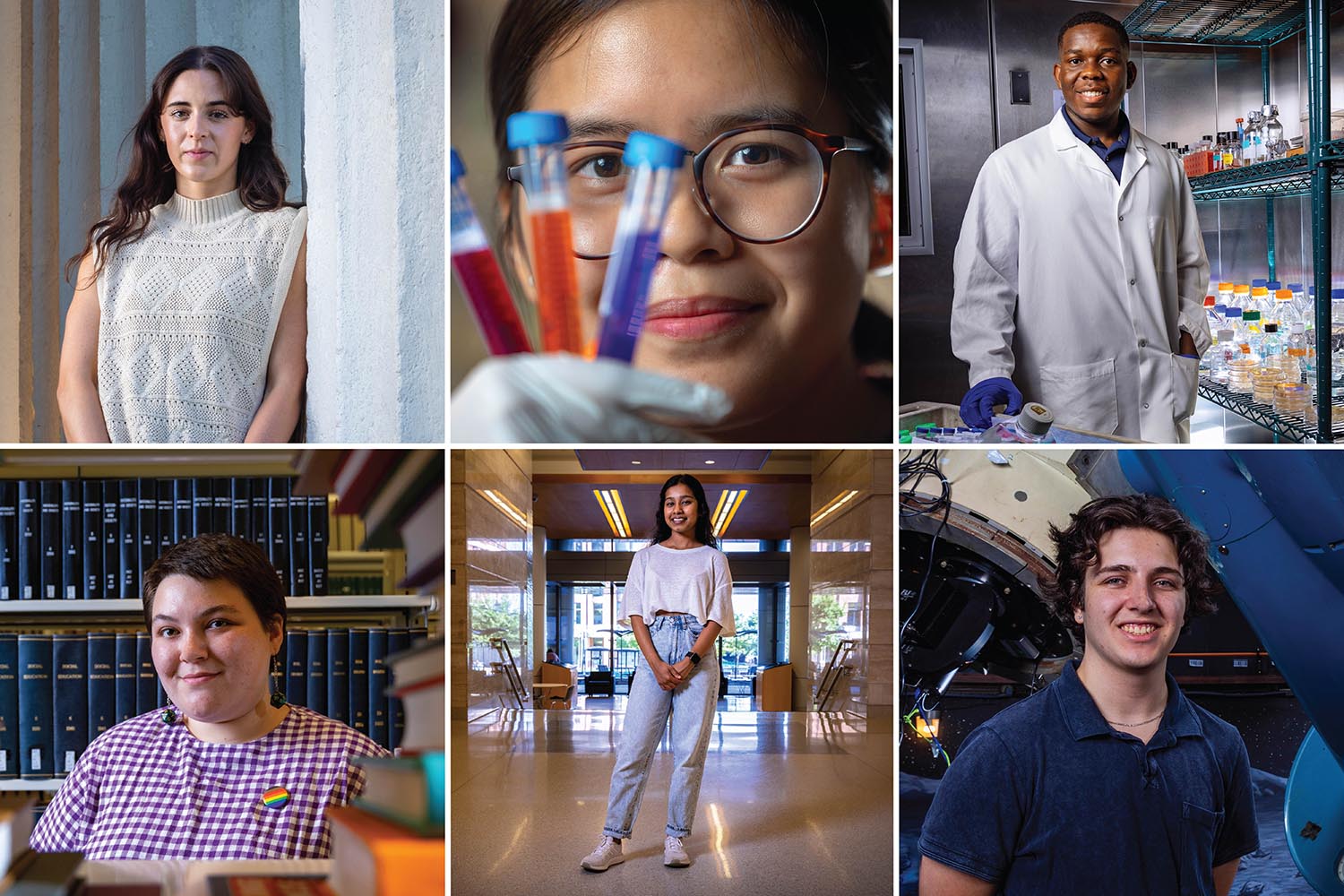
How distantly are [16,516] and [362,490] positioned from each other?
79 centimetres

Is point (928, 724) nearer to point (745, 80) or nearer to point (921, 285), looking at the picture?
point (921, 285)

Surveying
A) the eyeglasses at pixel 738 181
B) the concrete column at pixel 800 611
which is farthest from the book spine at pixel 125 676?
the concrete column at pixel 800 611

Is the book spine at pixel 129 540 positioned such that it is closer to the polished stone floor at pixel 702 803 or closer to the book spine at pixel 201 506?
the book spine at pixel 201 506

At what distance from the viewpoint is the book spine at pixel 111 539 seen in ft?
9.14

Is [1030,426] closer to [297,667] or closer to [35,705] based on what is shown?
[297,667]

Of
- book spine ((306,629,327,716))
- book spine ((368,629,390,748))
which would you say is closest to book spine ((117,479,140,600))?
book spine ((306,629,327,716))

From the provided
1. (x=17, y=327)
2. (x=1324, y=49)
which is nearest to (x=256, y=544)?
(x=17, y=327)

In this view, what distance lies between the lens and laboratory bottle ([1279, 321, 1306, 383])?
Answer: 2877 mm

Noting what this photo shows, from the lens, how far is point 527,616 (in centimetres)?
285

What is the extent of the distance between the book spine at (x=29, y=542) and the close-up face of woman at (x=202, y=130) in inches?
31.8

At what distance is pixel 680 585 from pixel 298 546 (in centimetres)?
89

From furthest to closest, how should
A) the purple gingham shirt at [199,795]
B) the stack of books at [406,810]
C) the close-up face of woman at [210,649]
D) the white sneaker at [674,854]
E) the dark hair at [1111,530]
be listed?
the white sneaker at [674,854], the dark hair at [1111,530], the close-up face of woman at [210,649], the purple gingham shirt at [199,795], the stack of books at [406,810]

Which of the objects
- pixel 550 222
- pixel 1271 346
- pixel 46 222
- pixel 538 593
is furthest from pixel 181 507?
pixel 1271 346

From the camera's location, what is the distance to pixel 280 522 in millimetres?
2795
